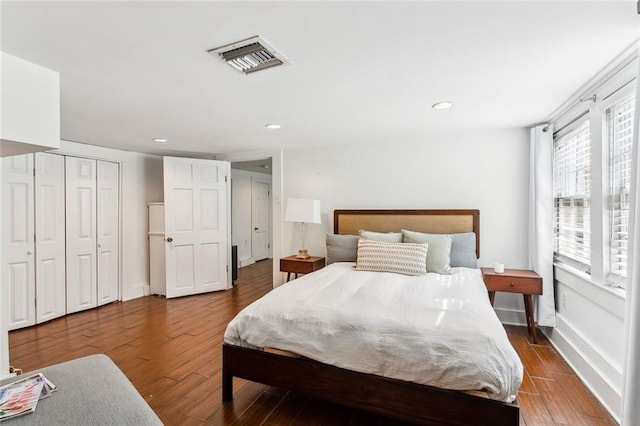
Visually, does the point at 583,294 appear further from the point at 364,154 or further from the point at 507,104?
the point at 364,154

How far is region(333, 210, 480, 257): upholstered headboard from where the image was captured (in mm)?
3662

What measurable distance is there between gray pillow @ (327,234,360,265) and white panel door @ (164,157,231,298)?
6.88 feet

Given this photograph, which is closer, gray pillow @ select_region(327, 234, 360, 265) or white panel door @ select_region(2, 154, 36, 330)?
white panel door @ select_region(2, 154, 36, 330)

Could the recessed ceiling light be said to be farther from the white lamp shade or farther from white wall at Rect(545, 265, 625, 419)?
the white lamp shade

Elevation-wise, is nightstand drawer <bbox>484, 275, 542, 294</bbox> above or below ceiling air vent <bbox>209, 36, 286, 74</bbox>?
below

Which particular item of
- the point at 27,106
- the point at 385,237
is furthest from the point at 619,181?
the point at 27,106

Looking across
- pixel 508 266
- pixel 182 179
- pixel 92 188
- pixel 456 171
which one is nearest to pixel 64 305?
pixel 92 188

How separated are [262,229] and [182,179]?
350 centimetres

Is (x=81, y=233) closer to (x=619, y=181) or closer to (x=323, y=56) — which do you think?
(x=323, y=56)

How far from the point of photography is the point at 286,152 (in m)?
4.78

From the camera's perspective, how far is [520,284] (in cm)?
306

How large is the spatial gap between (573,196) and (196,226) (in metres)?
4.72

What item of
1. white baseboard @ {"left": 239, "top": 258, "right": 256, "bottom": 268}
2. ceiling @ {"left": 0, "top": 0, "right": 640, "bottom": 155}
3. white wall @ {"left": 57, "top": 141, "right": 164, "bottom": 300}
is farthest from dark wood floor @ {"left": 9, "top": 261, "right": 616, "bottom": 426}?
white baseboard @ {"left": 239, "top": 258, "right": 256, "bottom": 268}

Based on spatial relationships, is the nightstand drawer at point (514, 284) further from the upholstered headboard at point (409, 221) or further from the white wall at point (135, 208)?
the white wall at point (135, 208)
